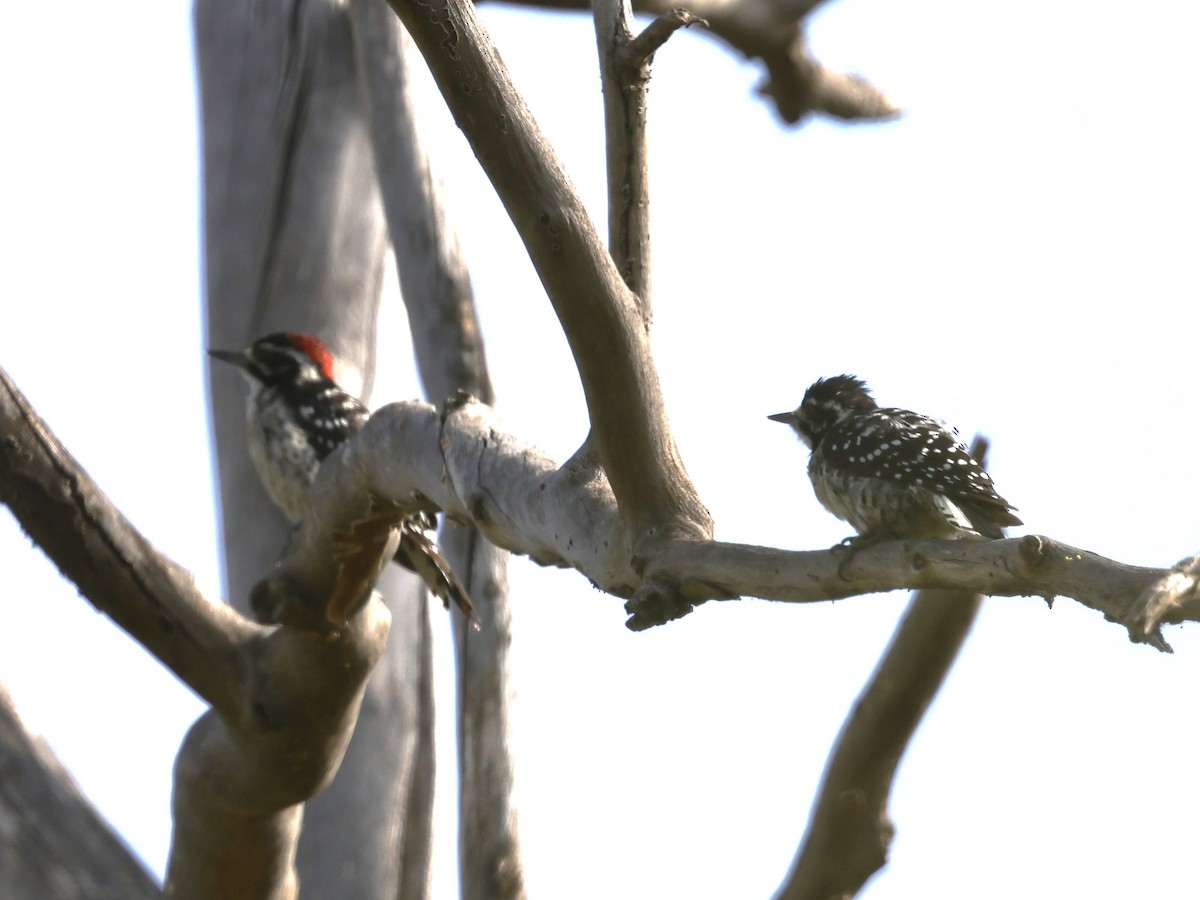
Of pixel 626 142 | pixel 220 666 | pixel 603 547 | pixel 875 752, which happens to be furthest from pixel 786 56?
pixel 603 547

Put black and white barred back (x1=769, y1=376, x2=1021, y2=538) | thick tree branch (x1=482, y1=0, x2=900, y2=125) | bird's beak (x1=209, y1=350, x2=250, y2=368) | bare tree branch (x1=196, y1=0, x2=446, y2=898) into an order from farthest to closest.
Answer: thick tree branch (x1=482, y1=0, x2=900, y2=125)
bare tree branch (x1=196, y1=0, x2=446, y2=898)
bird's beak (x1=209, y1=350, x2=250, y2=368)
black and white barred back (x1=769, y1=376, x2=1021, y2=538)

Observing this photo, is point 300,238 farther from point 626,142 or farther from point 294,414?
point 626,142

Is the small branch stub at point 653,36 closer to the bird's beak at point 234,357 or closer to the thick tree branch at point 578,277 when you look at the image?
the thick tree branch at point 578,277

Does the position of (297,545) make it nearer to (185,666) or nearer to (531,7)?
(185,666)

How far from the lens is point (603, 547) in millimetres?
3463

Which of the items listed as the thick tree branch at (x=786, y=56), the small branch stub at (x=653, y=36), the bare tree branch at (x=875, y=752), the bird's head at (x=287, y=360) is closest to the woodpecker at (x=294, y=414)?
the bird's head at (x=287, y=360)

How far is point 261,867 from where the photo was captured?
15.0 ft

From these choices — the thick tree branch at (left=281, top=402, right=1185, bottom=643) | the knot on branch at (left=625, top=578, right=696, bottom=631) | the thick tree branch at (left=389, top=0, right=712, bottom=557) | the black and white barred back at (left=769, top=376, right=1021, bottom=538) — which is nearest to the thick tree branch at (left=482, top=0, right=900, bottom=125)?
the black and white barred back at (left=769, top=376, right=1021, bottom=538)

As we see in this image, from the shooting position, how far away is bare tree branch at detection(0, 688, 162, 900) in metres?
3.63

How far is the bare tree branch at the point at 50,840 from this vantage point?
143 inches

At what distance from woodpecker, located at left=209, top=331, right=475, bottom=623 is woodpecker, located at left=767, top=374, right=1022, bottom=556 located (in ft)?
6.75

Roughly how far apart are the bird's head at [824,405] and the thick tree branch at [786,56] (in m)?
3.81

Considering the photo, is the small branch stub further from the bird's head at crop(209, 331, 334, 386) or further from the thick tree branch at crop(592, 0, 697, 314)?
the bird's head at crop(209, 331, 334, 386)

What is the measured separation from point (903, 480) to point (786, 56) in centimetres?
576
